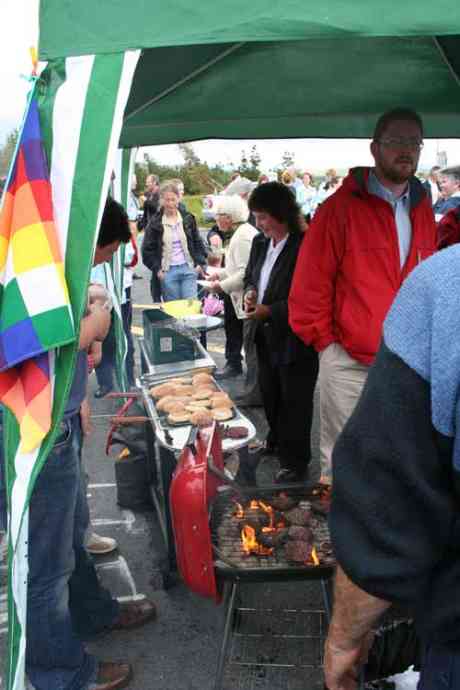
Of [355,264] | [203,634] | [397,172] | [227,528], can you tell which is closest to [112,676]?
[203,634]

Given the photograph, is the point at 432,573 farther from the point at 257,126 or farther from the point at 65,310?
the point at 257,126

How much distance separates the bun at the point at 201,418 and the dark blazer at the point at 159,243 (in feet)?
14.3

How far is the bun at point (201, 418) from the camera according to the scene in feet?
9.91

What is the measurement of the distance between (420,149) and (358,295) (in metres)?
0.83

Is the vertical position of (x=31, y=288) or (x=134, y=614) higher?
(x=31, y=288)

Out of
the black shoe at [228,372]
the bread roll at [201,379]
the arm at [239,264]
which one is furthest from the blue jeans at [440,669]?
the black shoe at [228,372]

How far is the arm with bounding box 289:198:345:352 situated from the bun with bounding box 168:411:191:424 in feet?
2.51

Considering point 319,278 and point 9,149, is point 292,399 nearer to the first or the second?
point 319,278

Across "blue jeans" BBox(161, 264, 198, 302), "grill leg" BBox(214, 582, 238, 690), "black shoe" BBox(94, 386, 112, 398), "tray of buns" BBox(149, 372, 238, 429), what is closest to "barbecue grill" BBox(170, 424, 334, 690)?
"grill leg" BBox(214, 582, 238, 690)

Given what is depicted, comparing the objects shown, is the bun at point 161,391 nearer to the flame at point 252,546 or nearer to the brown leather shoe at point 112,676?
the flame at point 252,546

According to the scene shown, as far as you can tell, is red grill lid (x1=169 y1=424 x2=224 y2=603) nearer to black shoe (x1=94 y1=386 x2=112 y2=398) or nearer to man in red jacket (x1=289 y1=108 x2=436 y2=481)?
man in red jacket (x1=289 y1=108 x2=436 y2=481)

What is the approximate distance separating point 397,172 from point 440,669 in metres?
2.48

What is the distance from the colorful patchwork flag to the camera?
163cm

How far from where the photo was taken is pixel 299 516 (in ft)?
8.18
